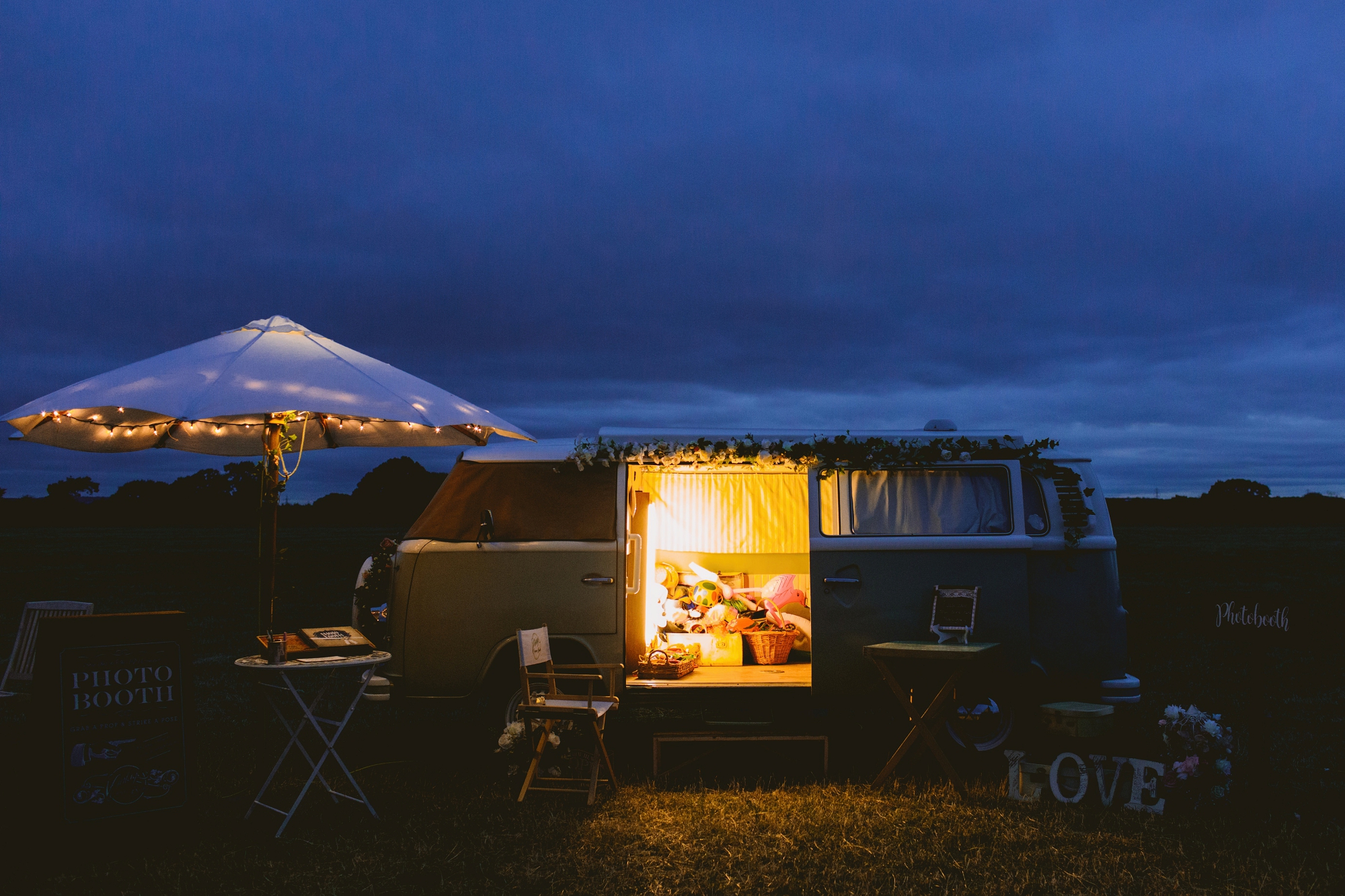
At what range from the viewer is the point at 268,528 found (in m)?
5.89

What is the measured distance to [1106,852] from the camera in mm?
4914

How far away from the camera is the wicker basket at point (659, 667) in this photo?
6.50 meters

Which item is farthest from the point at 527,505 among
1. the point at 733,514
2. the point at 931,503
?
the point at 733,514

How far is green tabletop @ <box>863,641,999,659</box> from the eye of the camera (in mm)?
5734

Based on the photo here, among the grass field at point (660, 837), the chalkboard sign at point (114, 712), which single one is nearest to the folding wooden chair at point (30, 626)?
the grass field at point (660, 837)

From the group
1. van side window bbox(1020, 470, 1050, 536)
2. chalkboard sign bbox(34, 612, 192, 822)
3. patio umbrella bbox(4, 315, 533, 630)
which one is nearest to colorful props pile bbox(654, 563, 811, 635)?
van side window bbox(1020, 470, 1050, 536)

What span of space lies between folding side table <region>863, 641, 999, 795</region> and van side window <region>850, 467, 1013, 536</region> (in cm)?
→ 87

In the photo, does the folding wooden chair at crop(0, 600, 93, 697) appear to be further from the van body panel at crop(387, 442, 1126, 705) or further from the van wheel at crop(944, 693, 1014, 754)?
the van wheel at crop(944, 693, 1014, 754)

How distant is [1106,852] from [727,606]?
367 cm

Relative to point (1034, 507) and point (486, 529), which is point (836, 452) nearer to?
point (1034, 507)

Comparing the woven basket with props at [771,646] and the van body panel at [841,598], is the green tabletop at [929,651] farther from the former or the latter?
the woven basket with props at [771,646]

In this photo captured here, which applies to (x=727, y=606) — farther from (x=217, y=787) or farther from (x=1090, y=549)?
(x=217, y=787)

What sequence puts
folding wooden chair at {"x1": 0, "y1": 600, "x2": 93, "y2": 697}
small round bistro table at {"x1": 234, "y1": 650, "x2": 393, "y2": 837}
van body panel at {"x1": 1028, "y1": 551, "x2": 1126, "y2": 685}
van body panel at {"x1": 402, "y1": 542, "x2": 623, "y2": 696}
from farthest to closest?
folding wooden chair at {"x1": 0, "y1": 600, "x2": 93, "y2": 697}
van body panel at {"x1": 1028, "y1": 551, "x2": 1126, "y2": 685}
van body panel at {"x1": 402, "y1": 542, "x2": 623, "y2": 696}
small round bistro table at {"x1": 234, "y1": 650, "x2": 393, "y2": 837}

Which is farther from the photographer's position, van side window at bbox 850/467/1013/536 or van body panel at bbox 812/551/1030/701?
van side window at bbox 850/467/1013/536
